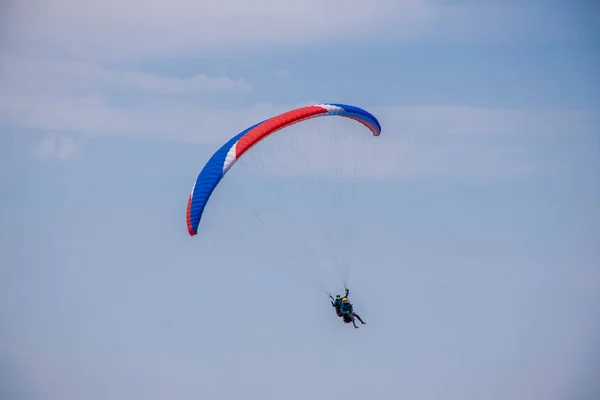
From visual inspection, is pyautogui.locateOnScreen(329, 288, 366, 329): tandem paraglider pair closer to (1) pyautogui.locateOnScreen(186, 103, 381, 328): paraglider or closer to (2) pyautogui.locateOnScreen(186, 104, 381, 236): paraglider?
(1) pyautogui.locateOnScreen(186, 103, 381, 328): paraglider

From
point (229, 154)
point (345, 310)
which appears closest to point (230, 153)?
point (229, 154)

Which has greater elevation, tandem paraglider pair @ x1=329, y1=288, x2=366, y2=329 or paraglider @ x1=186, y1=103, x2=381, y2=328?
paraglider @ x1=186, y1=103, x2=381, y2=328

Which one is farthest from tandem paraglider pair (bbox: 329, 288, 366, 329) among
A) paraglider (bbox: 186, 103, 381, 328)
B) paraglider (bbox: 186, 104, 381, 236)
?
paraglider (bbox: 186, 104, 381, 236)

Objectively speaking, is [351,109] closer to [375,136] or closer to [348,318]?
[375,136]

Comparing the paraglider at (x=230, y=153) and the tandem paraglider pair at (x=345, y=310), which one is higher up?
the paraglider at (x=230, y=153)

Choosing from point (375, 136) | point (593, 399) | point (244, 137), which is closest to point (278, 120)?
point (244, 137)

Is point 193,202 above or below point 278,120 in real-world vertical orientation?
below

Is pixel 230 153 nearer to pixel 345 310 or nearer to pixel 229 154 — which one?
pixel 229 154

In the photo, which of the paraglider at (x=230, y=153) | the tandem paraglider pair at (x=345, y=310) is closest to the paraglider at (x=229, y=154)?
the paraglider at (x=230, y=153)

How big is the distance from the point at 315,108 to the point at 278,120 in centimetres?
155

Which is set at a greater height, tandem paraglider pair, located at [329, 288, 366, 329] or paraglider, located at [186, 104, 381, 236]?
paraglider, located at [186, 104, 381, 236]

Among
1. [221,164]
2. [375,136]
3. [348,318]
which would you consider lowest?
[348,318]

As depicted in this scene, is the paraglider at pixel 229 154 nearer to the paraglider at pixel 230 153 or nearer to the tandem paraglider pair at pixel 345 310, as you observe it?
the paraglider at pixel 230 153

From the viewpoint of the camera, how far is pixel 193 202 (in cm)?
4844
